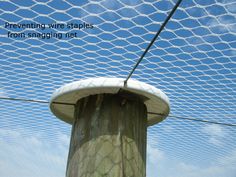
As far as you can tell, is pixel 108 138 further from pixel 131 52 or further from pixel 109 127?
pixel 131 52

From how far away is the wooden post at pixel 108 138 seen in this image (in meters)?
1.63

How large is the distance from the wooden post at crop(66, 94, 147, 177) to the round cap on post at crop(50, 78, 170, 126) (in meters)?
0.06

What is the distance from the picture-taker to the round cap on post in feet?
5.65

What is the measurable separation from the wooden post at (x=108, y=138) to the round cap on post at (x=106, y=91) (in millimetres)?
56

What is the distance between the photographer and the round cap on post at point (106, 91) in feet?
5.65

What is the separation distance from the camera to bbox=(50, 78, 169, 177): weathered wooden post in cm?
163

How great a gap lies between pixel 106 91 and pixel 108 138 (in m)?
0.27

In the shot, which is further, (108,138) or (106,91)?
(106,91)

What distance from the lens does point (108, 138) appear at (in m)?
1.67

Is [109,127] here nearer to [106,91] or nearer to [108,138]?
[108,138]

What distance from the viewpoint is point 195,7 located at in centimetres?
202

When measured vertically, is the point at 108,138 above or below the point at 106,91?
below

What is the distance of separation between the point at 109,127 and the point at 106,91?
212mm

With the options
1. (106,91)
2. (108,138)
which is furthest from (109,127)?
(106,91)
